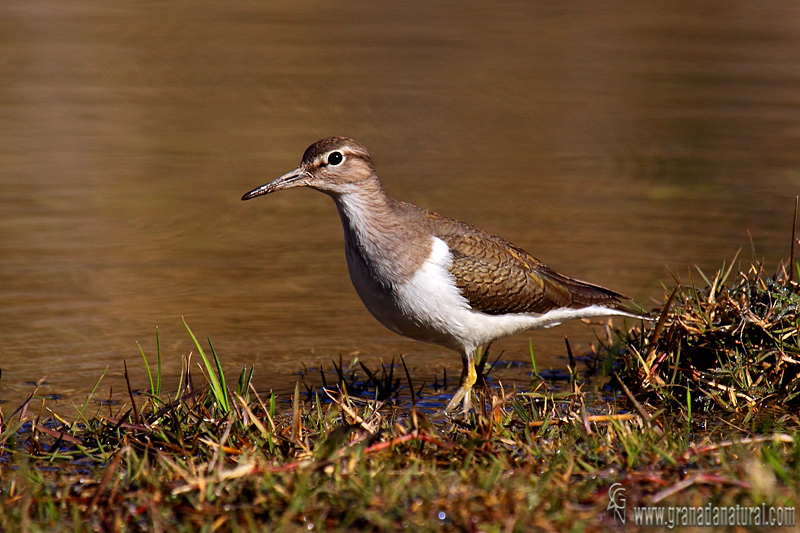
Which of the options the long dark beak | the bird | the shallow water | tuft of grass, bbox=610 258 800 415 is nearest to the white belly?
the bird

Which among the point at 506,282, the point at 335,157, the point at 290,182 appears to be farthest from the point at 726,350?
the point at 290,182

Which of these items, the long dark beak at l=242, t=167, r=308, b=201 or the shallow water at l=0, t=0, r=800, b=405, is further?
the shallow water at l=0, t=0, r=800, b=405

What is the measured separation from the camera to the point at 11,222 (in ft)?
32.6

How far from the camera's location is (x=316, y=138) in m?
13.0

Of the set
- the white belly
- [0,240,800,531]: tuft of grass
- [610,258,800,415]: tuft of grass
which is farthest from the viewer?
the white belly

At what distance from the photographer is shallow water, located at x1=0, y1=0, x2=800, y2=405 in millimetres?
7711

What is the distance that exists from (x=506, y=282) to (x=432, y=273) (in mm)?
613

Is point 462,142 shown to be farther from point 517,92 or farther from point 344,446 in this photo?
point 344,446

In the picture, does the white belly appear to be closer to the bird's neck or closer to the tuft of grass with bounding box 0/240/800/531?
the bird's neck

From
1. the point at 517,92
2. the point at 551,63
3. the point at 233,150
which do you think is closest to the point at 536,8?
the point at 551,63

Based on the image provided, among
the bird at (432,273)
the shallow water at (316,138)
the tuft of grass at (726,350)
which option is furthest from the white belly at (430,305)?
the tuft of grass at (726,350)

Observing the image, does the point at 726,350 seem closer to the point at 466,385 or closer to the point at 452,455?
the point at 466,385

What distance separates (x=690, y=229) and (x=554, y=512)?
21.4ft

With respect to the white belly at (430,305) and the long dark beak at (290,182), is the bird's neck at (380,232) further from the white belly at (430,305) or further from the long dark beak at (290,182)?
the long dark beak at (290,182)
